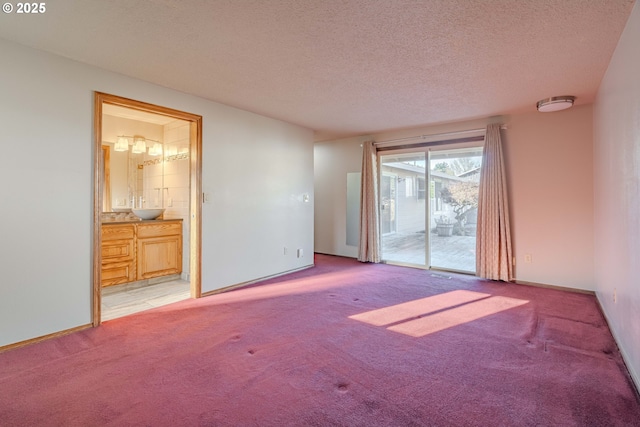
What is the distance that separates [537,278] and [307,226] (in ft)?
11.8

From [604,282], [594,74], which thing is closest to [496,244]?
[604,282]

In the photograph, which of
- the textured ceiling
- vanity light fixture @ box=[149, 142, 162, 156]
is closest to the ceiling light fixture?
the textured ceiling

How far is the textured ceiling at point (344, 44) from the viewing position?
2.07m

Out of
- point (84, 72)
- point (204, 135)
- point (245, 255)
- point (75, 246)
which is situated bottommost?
point (245, 255)

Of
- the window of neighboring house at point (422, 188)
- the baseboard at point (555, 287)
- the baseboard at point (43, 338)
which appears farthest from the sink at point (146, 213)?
the baseboard at point (555, 287)

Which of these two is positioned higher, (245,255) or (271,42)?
(271,42)

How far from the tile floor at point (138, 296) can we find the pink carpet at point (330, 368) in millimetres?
280

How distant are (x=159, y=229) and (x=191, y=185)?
3.86ft

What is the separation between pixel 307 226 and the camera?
5.61m

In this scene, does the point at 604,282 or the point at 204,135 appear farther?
the point at 204,135

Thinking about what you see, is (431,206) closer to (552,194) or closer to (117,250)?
(552,194)

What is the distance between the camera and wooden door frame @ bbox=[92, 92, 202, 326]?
2967 mm

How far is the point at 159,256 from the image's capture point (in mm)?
4578

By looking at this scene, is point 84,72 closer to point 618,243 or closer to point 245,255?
point 245,255
